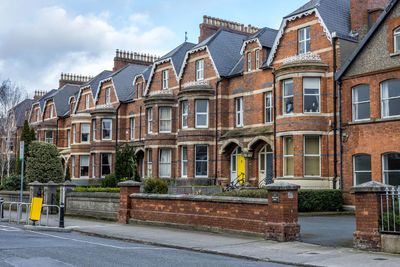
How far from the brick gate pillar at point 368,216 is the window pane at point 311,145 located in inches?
507

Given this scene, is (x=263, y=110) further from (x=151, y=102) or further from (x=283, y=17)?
(x=151, y=102)

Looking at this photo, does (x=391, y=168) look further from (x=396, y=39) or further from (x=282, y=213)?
(x=282, y=213)

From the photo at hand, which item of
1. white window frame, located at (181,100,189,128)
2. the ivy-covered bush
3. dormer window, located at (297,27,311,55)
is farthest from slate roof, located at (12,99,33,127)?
dormer window, located at (297,27,311,55)

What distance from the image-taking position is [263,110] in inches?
1135

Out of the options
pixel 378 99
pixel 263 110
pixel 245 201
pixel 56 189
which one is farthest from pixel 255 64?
pixel 245 201

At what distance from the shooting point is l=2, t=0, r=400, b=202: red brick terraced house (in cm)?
2425

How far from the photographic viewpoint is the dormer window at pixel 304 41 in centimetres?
2562

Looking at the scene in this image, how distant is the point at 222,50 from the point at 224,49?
313mm

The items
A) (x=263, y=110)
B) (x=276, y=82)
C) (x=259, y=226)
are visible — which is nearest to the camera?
(x=259, y=226)

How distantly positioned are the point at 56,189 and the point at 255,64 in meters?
13.6

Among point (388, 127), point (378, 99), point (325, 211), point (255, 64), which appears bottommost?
point (325, 211)

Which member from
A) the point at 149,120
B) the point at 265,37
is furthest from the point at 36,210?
the point at 149,120

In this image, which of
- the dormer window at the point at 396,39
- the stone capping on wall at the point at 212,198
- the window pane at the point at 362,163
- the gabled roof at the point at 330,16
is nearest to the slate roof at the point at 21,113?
the gabled roof at the point at 330,16

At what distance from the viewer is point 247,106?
30.0 meters
